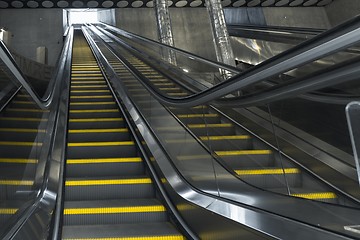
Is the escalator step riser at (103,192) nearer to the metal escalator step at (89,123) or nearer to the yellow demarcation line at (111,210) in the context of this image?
the yellow demarcation line at (111,210)

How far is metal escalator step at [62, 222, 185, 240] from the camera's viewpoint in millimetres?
2445

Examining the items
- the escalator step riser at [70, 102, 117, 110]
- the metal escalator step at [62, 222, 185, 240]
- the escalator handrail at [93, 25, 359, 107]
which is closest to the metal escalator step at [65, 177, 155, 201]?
the metal escalator step at [62, 222, 185, 240]

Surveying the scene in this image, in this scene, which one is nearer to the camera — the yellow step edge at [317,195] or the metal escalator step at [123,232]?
the yellow step edge at [317,195]

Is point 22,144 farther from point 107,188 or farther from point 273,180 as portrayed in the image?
point 273,180

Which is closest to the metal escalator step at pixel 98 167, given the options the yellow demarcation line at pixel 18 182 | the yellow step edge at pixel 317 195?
the yellow demarcation line at pixel 18 182

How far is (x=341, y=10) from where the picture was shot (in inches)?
501

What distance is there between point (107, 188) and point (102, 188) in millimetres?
46

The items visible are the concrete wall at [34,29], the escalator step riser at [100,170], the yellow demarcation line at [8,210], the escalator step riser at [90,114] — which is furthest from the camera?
the concrete wall at [34,29]

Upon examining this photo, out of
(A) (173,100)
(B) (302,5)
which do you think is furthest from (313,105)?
(B) (302,5)

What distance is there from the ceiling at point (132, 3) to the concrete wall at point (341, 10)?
0.34 meters

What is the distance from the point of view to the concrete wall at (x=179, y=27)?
13125mm

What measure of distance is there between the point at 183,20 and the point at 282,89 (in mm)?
12270

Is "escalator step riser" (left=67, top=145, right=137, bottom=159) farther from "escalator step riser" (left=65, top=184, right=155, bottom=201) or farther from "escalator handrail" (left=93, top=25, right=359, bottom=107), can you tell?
"escalator handrail" (left=93, top=25, right=359, bottom=107)

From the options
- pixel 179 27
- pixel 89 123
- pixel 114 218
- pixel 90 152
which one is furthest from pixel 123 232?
pixel 179 27
